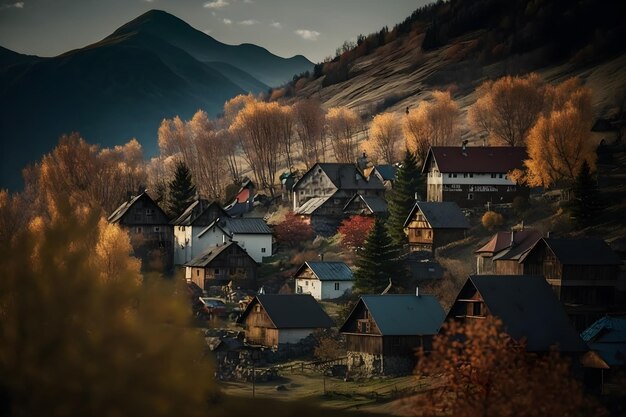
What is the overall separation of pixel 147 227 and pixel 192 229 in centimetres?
624

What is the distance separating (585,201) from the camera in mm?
93312

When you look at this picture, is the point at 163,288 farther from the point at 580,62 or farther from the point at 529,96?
the point at 580,62

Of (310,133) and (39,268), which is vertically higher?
(310,133)

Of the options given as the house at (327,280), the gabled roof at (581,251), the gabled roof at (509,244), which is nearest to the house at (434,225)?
the gabled roof at (509,244)

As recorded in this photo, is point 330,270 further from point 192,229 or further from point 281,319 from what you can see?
point 192,229

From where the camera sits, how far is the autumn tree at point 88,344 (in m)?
40.3

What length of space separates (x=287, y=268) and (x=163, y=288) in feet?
184

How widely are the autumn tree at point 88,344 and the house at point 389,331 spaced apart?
23664 mm

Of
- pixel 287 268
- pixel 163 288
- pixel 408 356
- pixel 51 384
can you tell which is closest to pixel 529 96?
pixel 287 268

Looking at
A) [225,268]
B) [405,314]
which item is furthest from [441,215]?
[405,314]

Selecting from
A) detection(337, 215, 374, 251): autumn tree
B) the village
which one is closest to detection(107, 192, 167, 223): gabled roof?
the village

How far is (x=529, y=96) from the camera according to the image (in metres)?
137

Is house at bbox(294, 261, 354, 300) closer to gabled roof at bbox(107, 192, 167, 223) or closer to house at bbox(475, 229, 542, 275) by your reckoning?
house at bbox(475, 229, 542, 275)

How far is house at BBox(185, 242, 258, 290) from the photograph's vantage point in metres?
102
